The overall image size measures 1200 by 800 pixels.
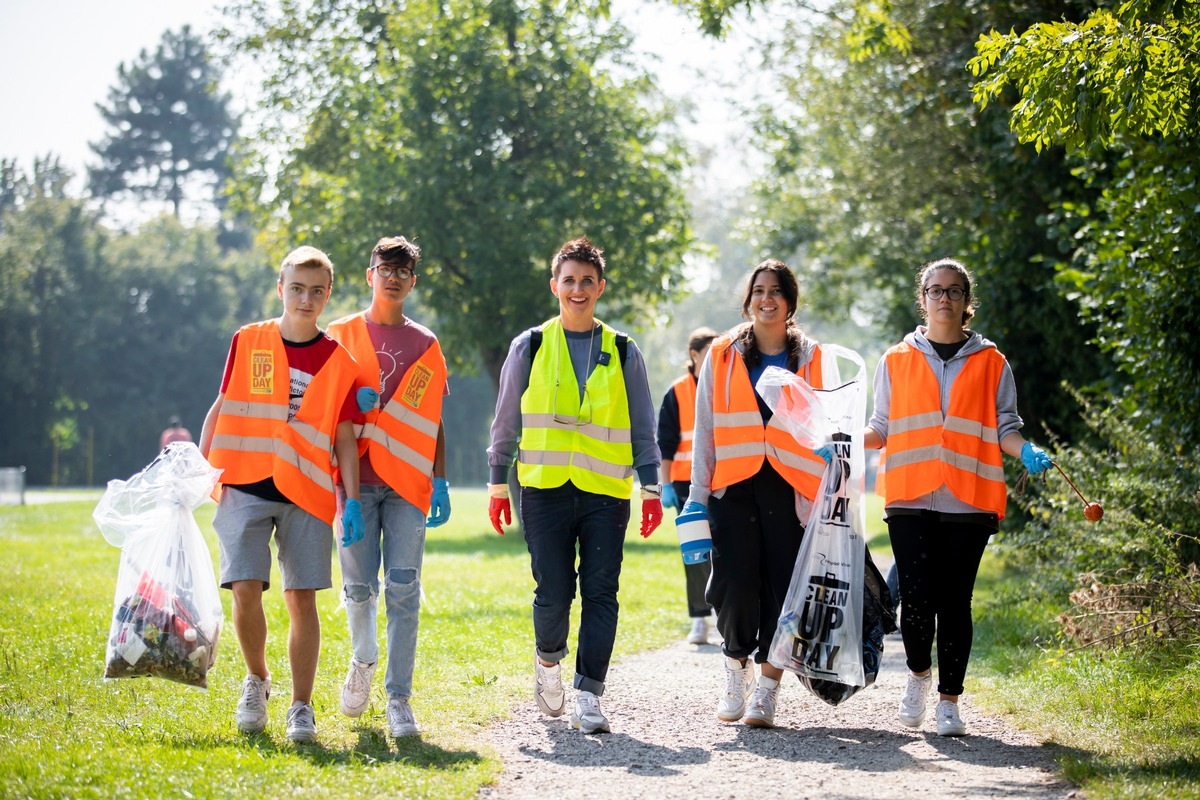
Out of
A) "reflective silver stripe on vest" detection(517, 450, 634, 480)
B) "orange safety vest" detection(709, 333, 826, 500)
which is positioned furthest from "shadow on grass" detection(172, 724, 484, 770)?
"orange safety vest" detection(709, 333, 826, 500)

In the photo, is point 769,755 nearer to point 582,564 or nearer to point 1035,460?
point 582,564

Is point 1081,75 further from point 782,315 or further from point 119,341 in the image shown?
point 119,341

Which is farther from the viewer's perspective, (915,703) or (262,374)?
(915,703)

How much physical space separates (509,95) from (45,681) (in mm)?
15710

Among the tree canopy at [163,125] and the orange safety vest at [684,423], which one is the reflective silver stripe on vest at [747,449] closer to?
the orange safety vest at [684,423]

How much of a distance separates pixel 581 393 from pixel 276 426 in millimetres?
1369

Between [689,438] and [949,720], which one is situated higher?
[689,438]

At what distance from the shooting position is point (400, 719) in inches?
237

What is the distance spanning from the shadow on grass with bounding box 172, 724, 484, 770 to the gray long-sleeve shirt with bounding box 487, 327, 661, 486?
1.26m

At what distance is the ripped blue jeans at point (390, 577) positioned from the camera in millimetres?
6098

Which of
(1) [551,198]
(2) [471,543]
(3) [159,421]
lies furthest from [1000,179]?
(3) [159,421]

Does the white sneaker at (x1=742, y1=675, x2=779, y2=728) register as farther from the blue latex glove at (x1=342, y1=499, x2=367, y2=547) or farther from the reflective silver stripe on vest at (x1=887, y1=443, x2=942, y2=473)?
the blue latex glove at (x1=342, y1=499, x2=367, y2=547)

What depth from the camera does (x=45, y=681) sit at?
23.5 feet

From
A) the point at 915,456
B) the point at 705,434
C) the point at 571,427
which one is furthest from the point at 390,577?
the point at 915,456
